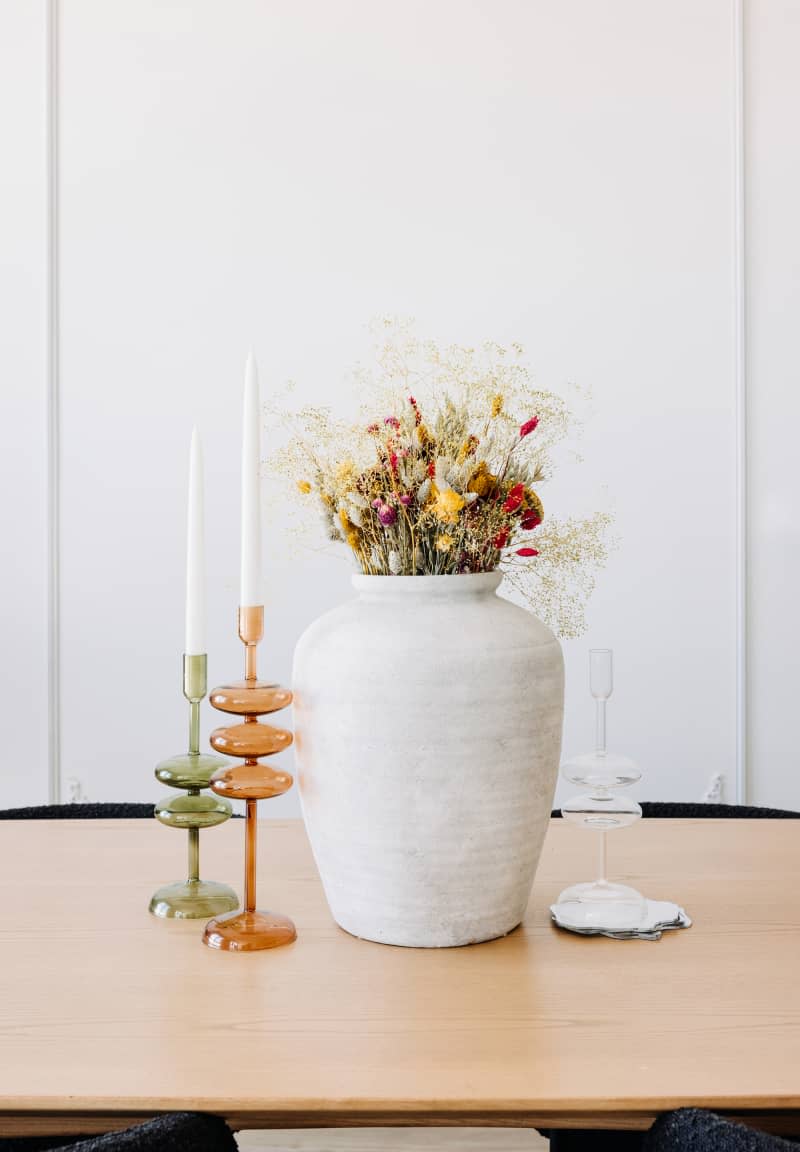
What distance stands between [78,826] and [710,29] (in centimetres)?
244

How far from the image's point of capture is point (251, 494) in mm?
966

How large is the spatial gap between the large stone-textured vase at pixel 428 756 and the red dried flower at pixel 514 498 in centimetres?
7

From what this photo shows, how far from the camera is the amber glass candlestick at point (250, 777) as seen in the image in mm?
960

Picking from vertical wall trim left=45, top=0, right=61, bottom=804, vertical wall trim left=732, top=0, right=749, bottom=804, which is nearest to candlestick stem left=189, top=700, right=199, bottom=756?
vertical wall trim left=45, top=0, right=61, bottom=804

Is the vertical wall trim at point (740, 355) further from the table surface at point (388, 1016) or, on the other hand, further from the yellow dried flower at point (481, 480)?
the yellow dried flower at point (481, 480)

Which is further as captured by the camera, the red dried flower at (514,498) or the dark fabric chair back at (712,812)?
the dark fabric chair back at (712,812)

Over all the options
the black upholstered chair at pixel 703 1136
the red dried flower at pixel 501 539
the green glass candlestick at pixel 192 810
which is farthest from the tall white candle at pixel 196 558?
the black upholstered chair at pixel 703 1136

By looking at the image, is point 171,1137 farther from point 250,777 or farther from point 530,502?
point 530,502

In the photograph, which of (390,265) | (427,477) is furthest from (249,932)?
(390,265)

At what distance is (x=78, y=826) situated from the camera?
140cm

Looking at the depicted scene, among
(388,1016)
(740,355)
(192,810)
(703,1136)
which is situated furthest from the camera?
(740,355)

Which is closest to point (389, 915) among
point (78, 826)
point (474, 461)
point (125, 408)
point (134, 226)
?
point (474, 461)

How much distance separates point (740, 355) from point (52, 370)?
5.56 ft

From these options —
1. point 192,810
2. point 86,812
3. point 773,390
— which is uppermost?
point 773,390
